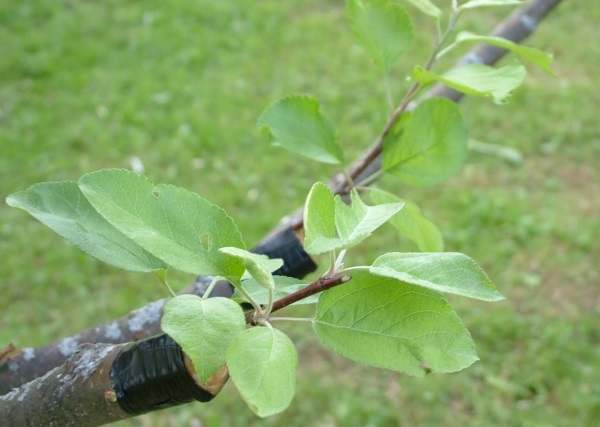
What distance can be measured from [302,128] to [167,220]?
43cm

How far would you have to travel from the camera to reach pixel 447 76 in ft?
2.71

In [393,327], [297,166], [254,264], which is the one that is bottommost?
[297,166]

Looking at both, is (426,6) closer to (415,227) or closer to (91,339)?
(415,227)

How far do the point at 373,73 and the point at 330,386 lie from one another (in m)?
2.38

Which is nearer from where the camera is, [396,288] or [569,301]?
[396,288]

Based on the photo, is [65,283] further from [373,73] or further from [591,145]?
[591,145]

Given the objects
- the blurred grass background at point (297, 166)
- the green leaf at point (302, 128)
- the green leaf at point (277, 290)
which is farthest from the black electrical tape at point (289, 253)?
the blurred grass background at point (297, 166)

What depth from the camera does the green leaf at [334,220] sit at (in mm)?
473

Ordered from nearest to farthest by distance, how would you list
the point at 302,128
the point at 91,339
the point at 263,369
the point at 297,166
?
the point at 263,369
the point at 91,339
the point at 302,128
the point at 297,166

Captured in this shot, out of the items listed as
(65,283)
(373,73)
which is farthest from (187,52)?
(65,283)

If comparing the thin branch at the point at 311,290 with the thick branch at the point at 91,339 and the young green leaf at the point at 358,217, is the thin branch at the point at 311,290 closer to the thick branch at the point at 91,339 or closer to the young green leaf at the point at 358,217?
the young green leaf at the point at 358,217

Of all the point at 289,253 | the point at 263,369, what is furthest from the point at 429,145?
the point at 263,369

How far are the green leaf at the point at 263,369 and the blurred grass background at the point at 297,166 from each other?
2.34m

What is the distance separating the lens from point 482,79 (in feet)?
2.68
